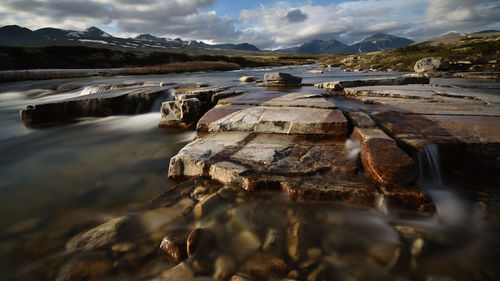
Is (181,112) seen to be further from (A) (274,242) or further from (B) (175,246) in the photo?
(A) (274,242)

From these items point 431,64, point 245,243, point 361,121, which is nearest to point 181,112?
point 361,121

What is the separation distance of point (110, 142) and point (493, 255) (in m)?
4.96

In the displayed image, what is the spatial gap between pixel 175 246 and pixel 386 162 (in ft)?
5.71

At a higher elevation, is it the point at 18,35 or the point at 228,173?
the point at 18,35

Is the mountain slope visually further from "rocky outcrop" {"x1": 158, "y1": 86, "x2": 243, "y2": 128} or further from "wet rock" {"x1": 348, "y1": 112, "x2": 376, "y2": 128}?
"wet rock" {"x1": 348, "y1": 112, "x2": 376, "y2": 128}

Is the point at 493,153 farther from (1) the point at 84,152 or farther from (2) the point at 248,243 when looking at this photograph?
(1) the point at 84,152

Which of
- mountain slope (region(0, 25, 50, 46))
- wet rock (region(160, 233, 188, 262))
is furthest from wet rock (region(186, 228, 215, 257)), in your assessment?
mountain slope (region(0, 25, 50, 46))

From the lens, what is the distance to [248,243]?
1521mm

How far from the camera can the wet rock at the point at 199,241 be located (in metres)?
1.45

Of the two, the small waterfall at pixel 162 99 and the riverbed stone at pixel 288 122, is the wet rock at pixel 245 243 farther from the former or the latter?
the small waterfall at pixel 162 99

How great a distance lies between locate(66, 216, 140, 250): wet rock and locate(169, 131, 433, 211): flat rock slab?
0.67 meters

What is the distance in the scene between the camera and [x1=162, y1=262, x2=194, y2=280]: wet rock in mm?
1292

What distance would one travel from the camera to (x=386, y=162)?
1810 mm

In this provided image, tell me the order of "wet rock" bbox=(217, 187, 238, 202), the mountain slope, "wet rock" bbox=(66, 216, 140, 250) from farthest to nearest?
1. the mountain slope
2. "wet rock" bbox=(217, 187, 238, 202)
3. "wet rock" bbox=(66, 216, 140, 250)
